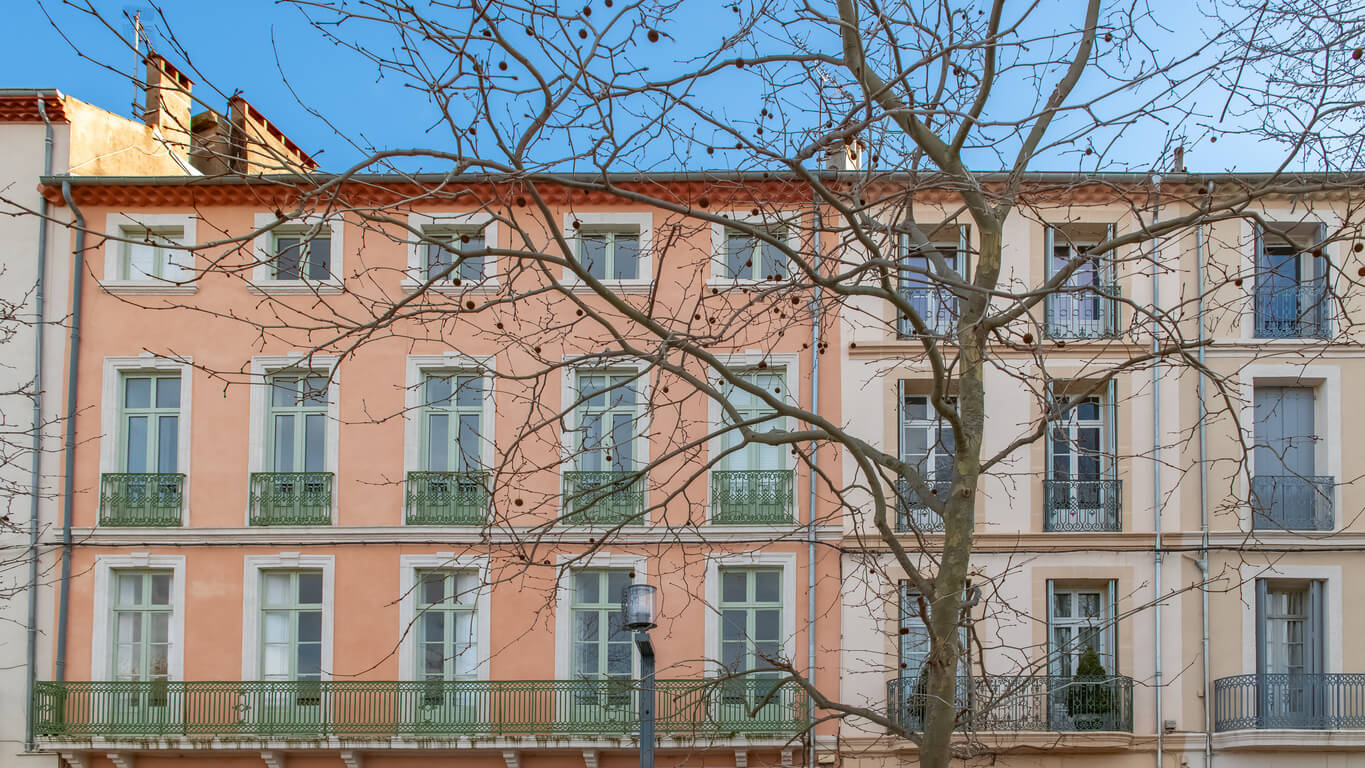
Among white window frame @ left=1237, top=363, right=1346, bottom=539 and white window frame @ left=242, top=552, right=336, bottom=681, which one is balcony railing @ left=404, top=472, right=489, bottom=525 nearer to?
white window frame @ left=242, top=552, right=336, bottom=681

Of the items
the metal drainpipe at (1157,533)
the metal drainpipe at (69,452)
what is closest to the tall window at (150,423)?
the metal drainpipe at (69,452)

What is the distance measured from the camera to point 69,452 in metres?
21.8

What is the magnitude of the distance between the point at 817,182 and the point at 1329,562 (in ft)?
54.9

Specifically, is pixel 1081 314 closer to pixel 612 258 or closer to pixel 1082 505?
pixel 1082 505

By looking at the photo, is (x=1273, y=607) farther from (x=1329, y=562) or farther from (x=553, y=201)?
(x=553, y=201)

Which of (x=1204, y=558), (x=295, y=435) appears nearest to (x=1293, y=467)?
(x=1204, y=558)

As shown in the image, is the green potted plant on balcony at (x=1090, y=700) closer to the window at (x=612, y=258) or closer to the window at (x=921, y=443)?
the window at (x=921, y=443)

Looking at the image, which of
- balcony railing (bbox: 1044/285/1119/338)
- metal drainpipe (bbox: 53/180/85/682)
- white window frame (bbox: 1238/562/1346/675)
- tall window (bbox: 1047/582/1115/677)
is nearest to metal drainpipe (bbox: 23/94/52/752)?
metal drainpipe (bbox: 53/180/85/682)

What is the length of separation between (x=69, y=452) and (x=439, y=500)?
19.4ft

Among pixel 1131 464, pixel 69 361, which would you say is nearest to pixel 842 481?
pixel 1131 464

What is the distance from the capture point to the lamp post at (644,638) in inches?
437

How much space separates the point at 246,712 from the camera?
2123cm

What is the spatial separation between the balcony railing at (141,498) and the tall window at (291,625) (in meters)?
1.80

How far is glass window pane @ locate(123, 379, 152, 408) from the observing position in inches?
877
